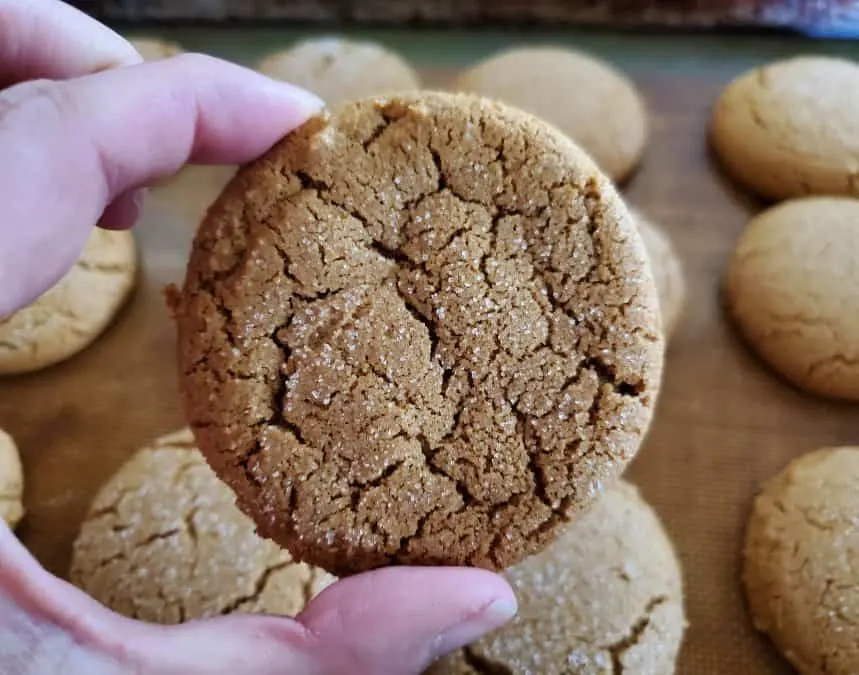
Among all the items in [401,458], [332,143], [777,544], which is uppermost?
[332,143]

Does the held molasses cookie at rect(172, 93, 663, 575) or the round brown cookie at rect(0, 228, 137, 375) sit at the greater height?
the held molasses cookie at rect(172, 93, 663, 575)

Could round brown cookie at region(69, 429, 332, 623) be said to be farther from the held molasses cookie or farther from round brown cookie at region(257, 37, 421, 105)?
round brown cookie at region(257, 37, 421, 105)

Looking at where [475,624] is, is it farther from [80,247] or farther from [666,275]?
[666,275]

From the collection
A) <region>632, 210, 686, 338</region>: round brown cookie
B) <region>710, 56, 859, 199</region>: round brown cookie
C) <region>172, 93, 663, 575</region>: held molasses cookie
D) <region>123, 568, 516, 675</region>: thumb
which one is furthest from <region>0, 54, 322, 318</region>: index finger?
<region>710, 56, 859, 199</region>: round brown cookie

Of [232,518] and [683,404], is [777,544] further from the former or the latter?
[232,518]

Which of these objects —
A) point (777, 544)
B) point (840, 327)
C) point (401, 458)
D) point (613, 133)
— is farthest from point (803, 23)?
point (401, 458)

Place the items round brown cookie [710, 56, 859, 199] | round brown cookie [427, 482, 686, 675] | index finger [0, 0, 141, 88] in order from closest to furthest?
index finger [0, 0, 141, 88], round brown cookie [427, 482, 686, 675], round brown cookie [710, 56, 859, 199]
